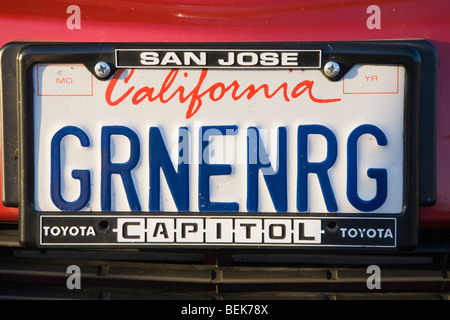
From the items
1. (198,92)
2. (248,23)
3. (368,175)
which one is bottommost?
(368,175)

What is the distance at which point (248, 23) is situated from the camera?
60.4 inches

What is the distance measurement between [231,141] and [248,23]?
287 mm

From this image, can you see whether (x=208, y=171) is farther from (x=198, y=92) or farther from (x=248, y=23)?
(x=248, y=23)

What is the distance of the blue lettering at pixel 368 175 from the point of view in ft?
4.85

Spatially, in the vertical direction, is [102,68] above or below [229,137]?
above

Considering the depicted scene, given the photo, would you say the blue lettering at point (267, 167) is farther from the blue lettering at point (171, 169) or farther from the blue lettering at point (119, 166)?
the blue lettering at point (119, 166)

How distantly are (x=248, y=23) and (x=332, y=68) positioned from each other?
0.23 metres

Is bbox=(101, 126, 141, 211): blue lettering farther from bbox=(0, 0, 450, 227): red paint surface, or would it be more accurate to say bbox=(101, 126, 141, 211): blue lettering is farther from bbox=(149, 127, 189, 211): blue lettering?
bbox=(0, 0, 450, 227): red paint surface

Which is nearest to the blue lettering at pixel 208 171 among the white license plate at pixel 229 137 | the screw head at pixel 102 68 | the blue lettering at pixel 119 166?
the white license plate at pixel 229 137

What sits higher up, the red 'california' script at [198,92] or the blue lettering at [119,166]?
the red 'california' script at [198,92]

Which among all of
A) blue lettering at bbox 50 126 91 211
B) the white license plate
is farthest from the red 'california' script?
blue lettering at bbox 50 126 91 211

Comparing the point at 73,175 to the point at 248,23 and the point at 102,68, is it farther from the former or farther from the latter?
the point at 248,23

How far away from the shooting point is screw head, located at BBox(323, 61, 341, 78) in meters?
1.48

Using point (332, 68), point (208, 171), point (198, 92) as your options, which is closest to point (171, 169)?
point (208, 171)
